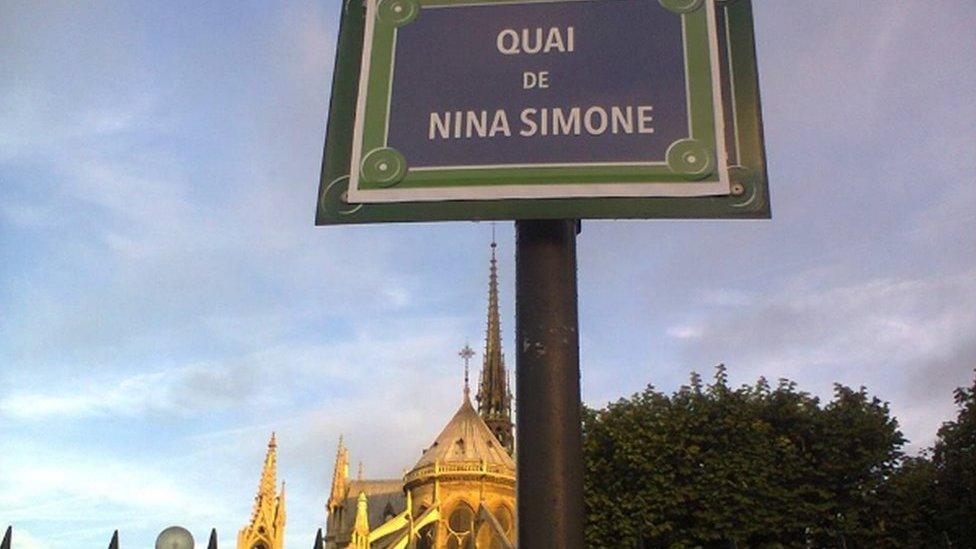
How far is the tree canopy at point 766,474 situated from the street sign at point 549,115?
2429cm

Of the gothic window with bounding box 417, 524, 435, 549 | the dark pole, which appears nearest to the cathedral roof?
the gothic window with bounding box 417, 524, 435, 549

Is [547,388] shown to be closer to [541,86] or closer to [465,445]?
[541,86]

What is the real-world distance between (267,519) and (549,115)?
222ft

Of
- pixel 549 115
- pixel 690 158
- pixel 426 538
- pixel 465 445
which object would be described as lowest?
pixel 690 158

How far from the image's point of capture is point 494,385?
93.1 meters

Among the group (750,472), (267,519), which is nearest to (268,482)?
(267,519)

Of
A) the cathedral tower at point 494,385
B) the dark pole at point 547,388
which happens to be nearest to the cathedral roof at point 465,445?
the cathedral tower at point 494,385

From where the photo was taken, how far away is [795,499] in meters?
28.1

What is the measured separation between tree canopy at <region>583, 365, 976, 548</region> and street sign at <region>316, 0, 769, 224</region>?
24.3 metres

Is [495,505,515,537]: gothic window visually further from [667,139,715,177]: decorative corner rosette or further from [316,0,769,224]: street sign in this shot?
[667,139,715,177]: decorative corner rosette

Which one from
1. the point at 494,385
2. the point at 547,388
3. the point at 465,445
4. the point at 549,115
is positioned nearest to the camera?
the point at 547,388

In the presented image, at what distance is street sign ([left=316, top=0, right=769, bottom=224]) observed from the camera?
4.26m

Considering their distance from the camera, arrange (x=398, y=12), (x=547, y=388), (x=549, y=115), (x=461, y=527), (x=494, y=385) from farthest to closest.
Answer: (x=494, y=385), (x=461, y=527), (x=398, y=12), (x=549, y=115), (x=547, y=388)

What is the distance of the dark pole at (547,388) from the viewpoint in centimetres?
404
